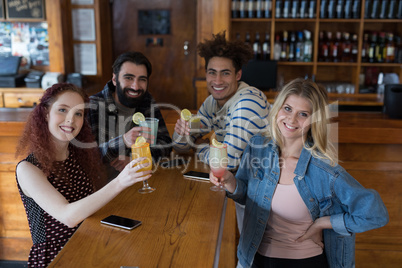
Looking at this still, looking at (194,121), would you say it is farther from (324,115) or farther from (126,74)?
(324,115)

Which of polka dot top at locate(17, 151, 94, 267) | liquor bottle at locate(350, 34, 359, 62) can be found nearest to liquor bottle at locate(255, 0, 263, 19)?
liquor bottle at locate(350, 34, 359, 62)

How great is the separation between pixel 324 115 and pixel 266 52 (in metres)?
3.43

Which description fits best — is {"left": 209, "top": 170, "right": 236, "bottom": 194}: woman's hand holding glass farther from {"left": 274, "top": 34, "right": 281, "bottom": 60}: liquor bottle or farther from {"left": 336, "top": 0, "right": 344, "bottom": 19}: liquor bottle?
{"left": 336, "top": 0, "right": 344, "bottom": 19}: liquor bottle

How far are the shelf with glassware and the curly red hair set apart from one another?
3.37 metres

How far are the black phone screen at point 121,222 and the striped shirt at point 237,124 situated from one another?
2.52ft

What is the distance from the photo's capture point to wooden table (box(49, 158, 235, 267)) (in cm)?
125

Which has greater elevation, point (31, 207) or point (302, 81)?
point (302, 81)

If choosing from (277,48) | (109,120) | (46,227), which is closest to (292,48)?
(277,48)

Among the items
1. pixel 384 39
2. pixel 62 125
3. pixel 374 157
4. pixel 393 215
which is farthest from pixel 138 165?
pixel 384 39

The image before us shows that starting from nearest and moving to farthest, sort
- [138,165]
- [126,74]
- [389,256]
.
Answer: [138,165]
[126,74]
[389,256]

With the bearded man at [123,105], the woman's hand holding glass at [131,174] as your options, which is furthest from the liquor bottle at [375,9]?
the woman's hand holding glass at [131,174]

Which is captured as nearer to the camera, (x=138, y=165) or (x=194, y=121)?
(x=138, y=165)

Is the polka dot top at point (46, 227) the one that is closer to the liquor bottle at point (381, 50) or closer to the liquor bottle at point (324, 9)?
the liquor bottle at point (324, 9)

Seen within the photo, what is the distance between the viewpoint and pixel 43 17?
4914mm
